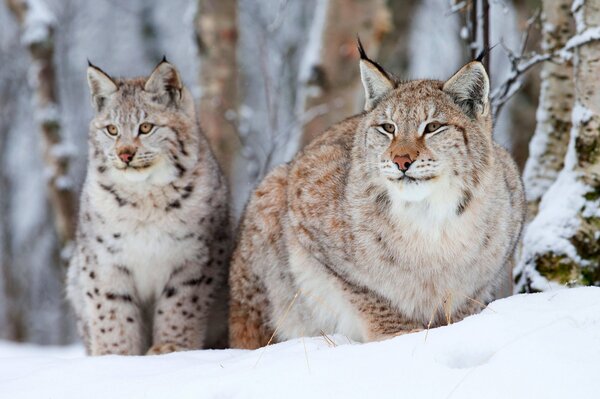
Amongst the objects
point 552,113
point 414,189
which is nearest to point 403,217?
point 414,189

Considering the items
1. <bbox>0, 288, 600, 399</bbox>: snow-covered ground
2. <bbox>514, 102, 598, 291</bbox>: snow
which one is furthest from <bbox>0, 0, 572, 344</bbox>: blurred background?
<bbox>0, 288, 600, 399</bbox>: snow-covered ground

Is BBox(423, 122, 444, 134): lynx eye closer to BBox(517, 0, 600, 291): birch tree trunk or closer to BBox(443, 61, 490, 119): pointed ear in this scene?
BBox(443, 61, 490, 119): pointed ear

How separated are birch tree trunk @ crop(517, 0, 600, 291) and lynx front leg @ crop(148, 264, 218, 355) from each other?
6.96ft

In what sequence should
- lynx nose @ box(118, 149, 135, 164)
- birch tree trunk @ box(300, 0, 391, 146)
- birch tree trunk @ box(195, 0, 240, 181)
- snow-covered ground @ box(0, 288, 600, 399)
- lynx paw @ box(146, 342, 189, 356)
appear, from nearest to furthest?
snow-covered ground @ box(0, 288, 600, 399) → lynx nose @ box(118, 149, 135, 164) → lynx paw @ box(146, 342, 189, 356) → birch tree trunk @ box(300, 0, 391, 146) → birch tree trunk @ box(195, 0, 240, 181)

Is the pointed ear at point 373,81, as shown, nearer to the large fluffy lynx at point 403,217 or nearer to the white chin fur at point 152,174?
the large fluffy lynx at point 403,217

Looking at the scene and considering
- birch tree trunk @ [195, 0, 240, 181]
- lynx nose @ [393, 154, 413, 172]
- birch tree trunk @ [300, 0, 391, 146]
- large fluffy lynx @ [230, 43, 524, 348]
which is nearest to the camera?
lynx nose @ [393, 154, 413, 172]

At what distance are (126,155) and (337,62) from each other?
3.27 metres

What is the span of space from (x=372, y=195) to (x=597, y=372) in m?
1.74

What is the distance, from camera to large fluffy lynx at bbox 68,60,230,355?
5.35 metres

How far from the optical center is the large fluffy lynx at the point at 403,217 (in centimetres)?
429

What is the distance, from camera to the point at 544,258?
511 cm

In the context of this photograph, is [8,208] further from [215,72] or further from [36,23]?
[215,72]

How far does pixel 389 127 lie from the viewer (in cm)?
441

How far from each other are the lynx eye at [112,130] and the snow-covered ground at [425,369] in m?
1.81
